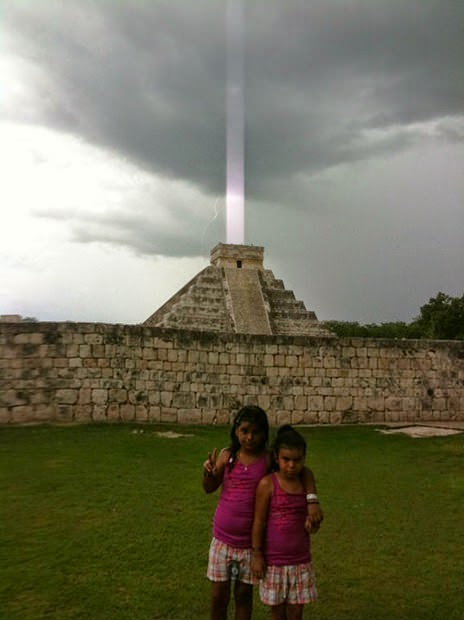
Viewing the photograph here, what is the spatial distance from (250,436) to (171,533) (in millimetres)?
2673

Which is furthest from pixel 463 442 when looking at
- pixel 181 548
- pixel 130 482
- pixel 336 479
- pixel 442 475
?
pixel 181 548

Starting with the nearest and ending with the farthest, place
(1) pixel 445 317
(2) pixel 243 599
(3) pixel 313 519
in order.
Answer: (3) pixel 313 519
(2) pixel 243 599
(1) pixel 445 317

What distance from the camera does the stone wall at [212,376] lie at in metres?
11.9

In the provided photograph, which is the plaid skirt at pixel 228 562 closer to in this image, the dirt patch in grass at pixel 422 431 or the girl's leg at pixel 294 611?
the girl's leg at pixel 294 611

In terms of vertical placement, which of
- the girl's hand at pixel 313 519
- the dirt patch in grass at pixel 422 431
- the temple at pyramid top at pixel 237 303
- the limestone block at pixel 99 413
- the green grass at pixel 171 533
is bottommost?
the green grass at pixel 171 533

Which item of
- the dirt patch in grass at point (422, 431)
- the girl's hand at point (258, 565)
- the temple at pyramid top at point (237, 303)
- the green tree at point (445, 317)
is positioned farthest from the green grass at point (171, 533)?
the green tree at point (445, 317)

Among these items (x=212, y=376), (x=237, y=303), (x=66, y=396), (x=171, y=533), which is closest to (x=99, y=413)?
(x=66, y=396)

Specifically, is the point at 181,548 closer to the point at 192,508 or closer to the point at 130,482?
the point at 192,508

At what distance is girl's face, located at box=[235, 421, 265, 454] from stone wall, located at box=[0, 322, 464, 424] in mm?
8850

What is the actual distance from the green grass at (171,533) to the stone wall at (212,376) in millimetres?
1876

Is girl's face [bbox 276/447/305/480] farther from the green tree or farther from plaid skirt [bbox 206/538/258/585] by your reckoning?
the green tree

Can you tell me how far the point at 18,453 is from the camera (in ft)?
30.1

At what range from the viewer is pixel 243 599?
11.8 feet

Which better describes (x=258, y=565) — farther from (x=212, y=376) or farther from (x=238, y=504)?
(x=212, y=376)
